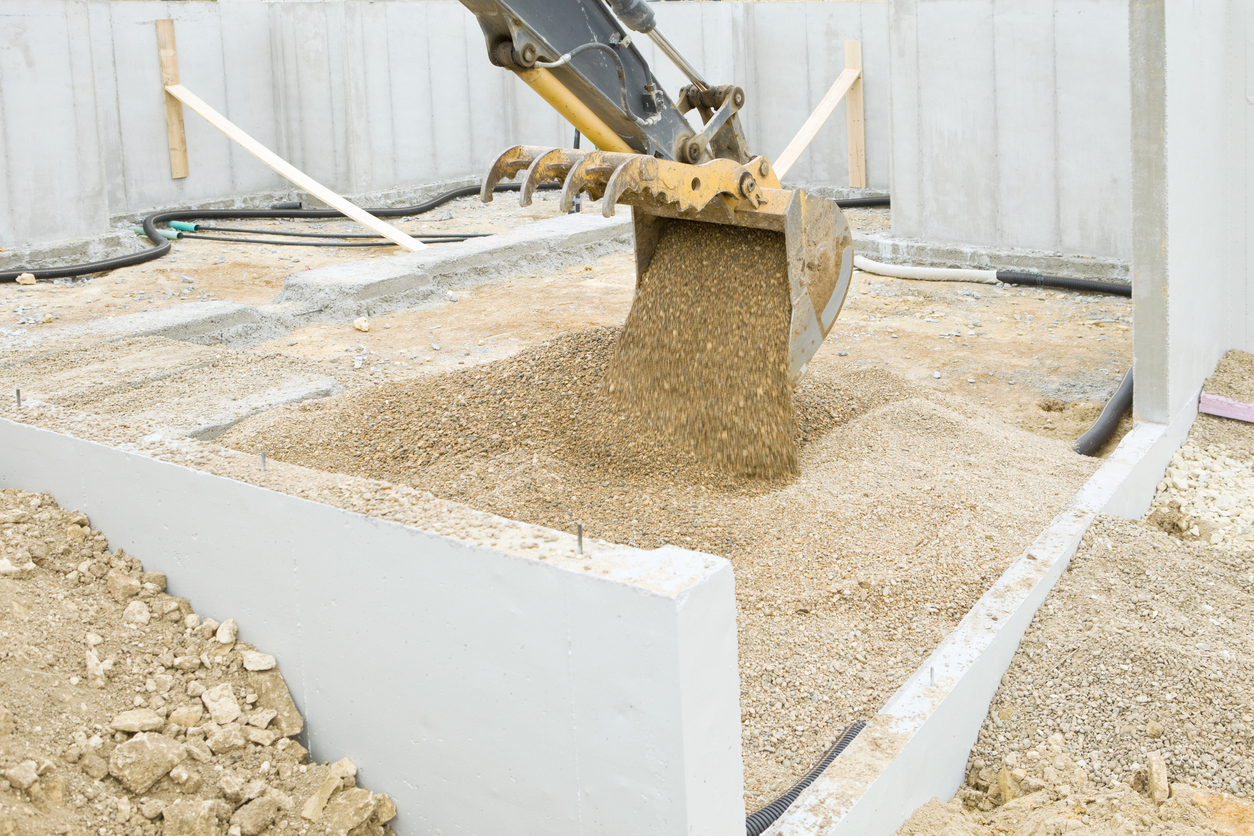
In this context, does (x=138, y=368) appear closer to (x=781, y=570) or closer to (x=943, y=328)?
(x=781, y=570)

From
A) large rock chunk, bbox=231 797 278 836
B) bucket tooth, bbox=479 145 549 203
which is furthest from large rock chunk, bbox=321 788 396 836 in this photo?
bucket tooth, bbox=479 145 549 203

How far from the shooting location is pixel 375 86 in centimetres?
1223

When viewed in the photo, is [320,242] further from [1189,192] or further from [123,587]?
[123,587]

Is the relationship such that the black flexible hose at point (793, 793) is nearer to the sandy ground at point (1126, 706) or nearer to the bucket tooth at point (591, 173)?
the sandy ground at point (1126, 706)

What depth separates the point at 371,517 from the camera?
94.7 inches

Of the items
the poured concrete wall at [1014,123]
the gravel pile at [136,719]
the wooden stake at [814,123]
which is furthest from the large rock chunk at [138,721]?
the wooden stake at [814,123]

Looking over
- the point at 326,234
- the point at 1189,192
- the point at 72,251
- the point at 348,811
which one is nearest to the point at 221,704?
the point at 348,811

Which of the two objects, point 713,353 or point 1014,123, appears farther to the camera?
point 1014,123

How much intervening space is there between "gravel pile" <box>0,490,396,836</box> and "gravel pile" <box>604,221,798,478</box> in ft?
7.81

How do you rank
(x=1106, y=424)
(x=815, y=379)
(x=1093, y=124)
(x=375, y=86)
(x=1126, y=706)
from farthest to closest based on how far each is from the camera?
(x=375, y=86)
(x=1093, y=124)
(x=815, y=379)
(x=1106, y=424)
(x=1126, y=706)

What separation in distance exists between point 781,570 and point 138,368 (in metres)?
3.73

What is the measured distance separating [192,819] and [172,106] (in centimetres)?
1045

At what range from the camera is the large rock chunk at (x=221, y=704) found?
8.51 feet

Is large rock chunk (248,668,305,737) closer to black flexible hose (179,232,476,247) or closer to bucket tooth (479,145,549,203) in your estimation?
bucket tooth (479,145,549,203)
